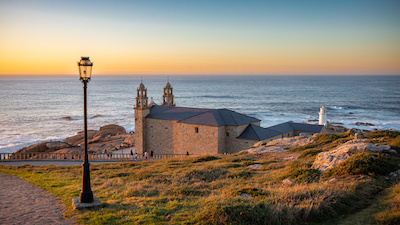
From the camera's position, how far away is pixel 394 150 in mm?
13352

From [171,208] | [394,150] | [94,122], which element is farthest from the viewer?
[94,122]

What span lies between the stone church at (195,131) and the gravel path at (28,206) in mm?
20521

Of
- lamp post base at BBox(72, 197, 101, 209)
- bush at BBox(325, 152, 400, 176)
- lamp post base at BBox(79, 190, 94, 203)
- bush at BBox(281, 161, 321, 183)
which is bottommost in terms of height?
lamp post base at BBox(72, 197, 101, 209)

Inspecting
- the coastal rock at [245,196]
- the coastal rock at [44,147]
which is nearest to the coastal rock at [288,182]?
the coastal rock at [245,196]

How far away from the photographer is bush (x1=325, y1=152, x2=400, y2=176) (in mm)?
10786

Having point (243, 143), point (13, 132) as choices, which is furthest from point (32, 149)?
point (243, 143)

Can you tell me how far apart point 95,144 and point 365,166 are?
42.7 m

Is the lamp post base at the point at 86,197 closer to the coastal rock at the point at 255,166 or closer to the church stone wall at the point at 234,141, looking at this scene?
the coastal rock at the point at 255,166

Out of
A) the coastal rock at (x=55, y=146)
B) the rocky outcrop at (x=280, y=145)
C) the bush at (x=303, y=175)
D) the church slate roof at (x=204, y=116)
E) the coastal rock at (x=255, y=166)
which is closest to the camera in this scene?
the bush at (x=303, y=175)

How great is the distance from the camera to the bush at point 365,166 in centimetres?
1079

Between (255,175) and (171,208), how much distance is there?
5965mm

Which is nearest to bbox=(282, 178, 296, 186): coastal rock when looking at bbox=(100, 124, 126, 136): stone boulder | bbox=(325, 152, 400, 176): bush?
bbox=(325, 152, 400, 176): bush

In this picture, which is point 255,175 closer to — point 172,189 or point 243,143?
point 172,189

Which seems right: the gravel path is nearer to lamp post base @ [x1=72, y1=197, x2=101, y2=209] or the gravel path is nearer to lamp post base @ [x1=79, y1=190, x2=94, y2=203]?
lamp post base @ [x1=72, y1=197, x2=101, y2=209]
